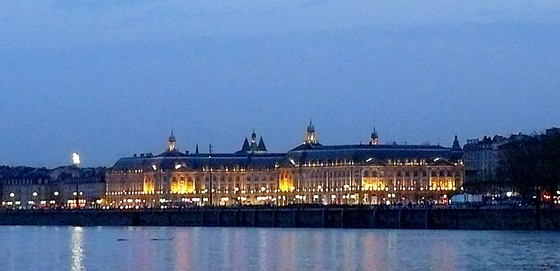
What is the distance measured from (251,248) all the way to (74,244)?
630 inches

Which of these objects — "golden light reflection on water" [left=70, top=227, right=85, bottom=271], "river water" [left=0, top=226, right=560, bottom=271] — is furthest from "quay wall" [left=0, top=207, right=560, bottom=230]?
"golden light reflection on water" [left=70, top=227, right=85, bottom=271]

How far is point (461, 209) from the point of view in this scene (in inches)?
5192

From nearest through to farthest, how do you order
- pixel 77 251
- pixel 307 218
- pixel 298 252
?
1. pixel 298 252
2. pixel 77 251
3. pixel 307 218

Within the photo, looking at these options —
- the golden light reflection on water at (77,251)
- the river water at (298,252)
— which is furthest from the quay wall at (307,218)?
the golden light reflection on water at (77,251)

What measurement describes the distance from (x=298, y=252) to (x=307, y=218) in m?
56.8

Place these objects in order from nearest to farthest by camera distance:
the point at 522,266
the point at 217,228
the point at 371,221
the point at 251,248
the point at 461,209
Result: the point at 522,266, the point at 251,248, the point at 461,209, the point at 371,221, the point at 217,228

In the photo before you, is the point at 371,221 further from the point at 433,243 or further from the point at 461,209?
the point at 433,243

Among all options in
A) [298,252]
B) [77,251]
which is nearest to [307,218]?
[77,251]

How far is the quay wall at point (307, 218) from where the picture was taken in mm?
125375

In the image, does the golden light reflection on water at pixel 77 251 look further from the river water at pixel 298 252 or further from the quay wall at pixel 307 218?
the quay wall at pixel 307 218

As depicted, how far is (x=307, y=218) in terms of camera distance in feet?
503

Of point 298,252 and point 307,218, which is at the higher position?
point 307,218

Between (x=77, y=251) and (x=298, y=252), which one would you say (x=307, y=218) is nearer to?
(x=77, y=251)

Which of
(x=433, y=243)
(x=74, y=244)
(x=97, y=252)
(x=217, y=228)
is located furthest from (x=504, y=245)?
(x=217, y=228)
